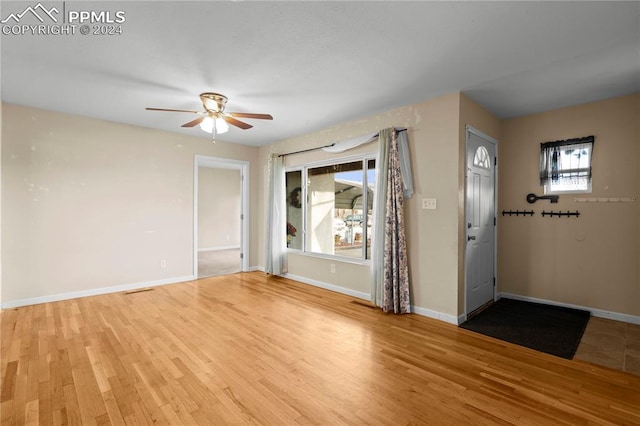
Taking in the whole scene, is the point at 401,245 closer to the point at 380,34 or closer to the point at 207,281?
the point at 380,34

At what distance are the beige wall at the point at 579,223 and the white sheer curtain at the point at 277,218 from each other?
357cm

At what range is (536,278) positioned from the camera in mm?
3998

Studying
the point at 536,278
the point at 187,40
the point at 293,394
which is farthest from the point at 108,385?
the point at 536,278

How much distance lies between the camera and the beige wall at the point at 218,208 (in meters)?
9.02

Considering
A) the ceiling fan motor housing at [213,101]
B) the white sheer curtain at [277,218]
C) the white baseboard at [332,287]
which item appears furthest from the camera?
the white sheer curtain at [277,218]

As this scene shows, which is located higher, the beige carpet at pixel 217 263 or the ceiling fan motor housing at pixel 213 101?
the ceiling fan motor housing at pixel 213 101

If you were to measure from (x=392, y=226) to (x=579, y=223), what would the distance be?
2365 millimetres

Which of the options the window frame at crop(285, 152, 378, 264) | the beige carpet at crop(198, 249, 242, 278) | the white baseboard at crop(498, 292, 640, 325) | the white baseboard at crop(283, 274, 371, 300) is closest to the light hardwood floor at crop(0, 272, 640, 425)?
the white baseboard at crop(283, 274, 371, 300)

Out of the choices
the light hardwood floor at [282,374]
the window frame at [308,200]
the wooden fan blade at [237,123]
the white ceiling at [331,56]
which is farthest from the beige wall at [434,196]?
the wooden fan blade at [237,123]

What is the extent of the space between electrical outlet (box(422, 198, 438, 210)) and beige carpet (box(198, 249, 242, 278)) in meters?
4.10

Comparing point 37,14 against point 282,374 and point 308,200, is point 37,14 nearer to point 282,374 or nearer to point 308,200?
point 282,374

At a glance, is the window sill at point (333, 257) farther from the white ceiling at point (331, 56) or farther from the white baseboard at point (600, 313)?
the white baseboard at point (600, 313)

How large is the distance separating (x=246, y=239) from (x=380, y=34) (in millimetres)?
4757

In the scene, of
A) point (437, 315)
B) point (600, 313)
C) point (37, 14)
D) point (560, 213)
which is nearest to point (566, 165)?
point (560, 213)
